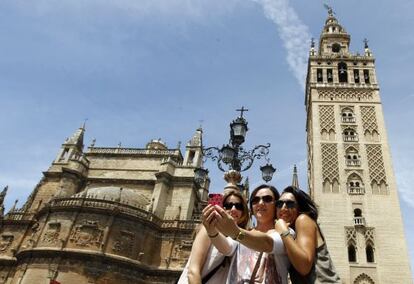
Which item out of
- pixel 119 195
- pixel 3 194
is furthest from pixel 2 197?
pixel 119 195

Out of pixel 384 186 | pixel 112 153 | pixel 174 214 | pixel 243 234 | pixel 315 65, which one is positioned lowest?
pixel 243 234

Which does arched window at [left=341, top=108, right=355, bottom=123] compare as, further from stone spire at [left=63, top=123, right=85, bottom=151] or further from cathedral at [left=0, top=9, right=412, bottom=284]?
A: stone spire at [left=63, top=123, right=85, bottom=151]

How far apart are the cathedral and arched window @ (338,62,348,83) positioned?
98 mm

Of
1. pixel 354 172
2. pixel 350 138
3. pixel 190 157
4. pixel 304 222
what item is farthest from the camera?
pixel 190 157

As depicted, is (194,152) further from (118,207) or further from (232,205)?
(232,205)

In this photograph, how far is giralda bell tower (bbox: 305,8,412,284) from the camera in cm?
2333

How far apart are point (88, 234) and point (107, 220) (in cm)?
160

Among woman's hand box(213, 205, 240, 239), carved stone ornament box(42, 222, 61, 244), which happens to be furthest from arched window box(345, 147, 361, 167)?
woman's hand box(213, 205, 240, 239)

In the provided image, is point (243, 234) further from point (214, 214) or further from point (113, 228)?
point (113, 228)

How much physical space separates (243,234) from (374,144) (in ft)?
95.4

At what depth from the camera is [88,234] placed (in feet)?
83.5

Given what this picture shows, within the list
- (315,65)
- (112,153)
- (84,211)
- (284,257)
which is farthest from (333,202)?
→ (284,257)

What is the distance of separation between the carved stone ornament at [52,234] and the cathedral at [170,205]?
0.07 m

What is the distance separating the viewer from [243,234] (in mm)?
2838
